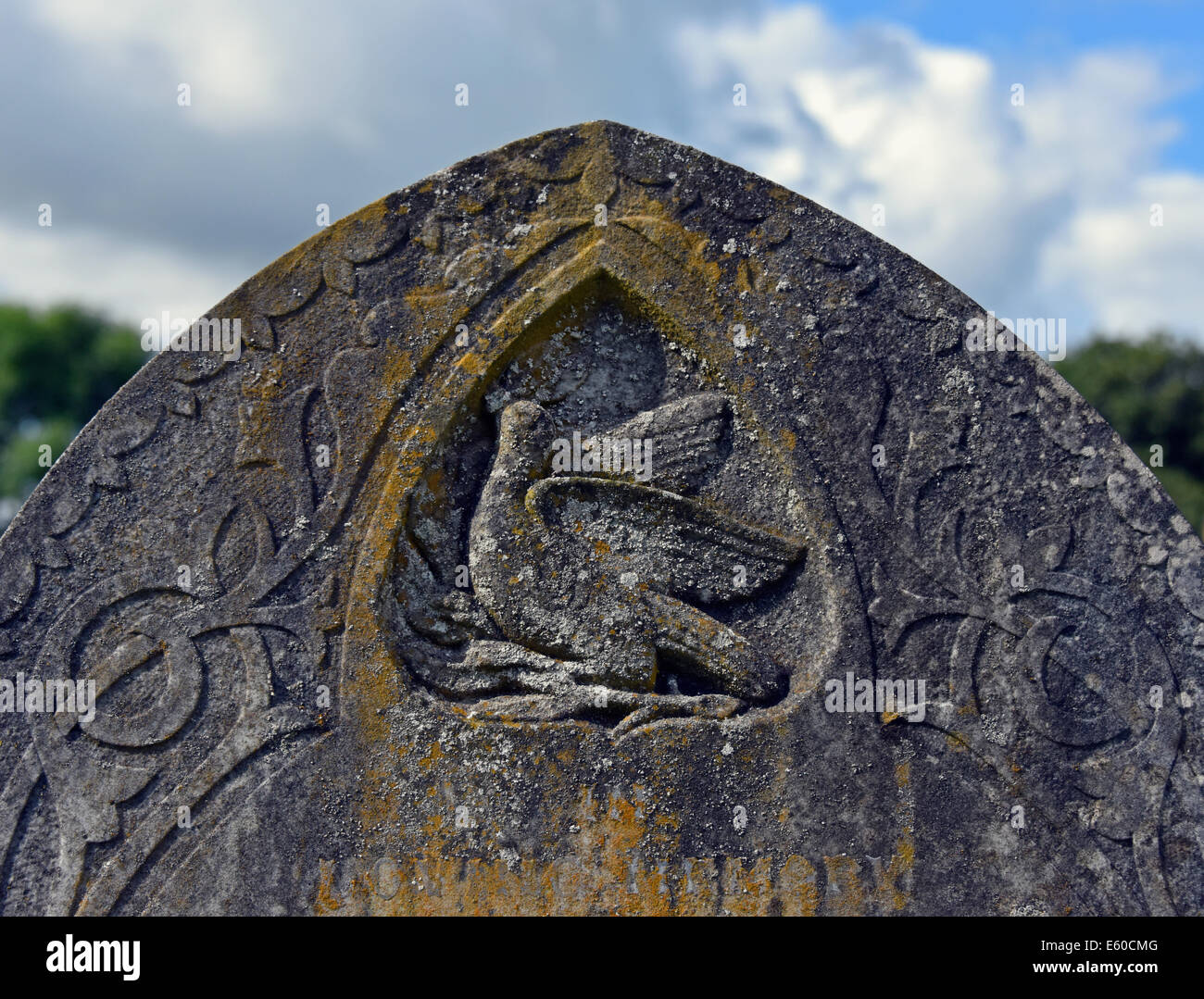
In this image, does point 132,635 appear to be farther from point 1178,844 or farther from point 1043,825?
point 1178,844

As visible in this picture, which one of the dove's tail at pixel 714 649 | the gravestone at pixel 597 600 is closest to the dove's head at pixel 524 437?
the gravestone at pixel 597 600

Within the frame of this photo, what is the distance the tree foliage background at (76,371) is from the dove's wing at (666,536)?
2642 cm

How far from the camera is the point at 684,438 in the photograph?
311 centimetres

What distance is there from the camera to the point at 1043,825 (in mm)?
2965

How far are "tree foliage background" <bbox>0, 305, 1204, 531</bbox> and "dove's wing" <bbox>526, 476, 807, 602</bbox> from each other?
2642cm

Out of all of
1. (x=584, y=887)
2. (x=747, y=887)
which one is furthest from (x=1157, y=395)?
(x=584, y=887)

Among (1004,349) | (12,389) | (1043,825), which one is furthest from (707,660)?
(12,389)

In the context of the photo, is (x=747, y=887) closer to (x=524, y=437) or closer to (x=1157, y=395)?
(x=524, y=437)

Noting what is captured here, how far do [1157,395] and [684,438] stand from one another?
1052 inches

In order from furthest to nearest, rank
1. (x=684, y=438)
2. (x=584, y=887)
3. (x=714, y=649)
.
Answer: (x=684, y=438), (x=714, y=649), (x=584, y=887)

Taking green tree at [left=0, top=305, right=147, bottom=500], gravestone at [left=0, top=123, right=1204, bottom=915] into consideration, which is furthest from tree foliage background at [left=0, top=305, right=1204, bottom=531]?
gravestone at [left=0, top=123, right=1204, bottom=915]

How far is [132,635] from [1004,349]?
9.07 feet

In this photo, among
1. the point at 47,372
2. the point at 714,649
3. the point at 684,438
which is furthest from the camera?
the point at 47,372
